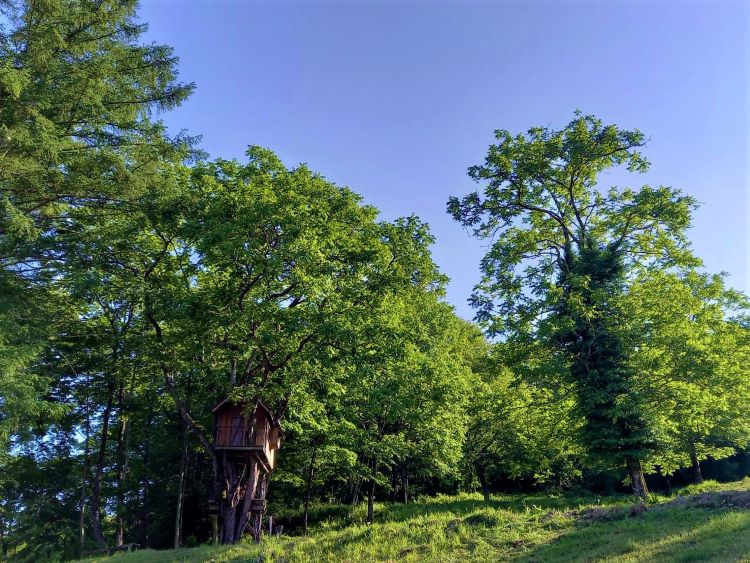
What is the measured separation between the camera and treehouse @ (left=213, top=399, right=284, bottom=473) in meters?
16.4

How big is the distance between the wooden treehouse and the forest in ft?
0.50

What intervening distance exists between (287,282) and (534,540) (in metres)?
10.3

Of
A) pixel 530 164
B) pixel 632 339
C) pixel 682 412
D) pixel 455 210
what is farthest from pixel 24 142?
pixel 682 412

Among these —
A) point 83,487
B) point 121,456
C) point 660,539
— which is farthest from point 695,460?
point 83,487

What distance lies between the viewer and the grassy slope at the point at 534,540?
8.99 meters

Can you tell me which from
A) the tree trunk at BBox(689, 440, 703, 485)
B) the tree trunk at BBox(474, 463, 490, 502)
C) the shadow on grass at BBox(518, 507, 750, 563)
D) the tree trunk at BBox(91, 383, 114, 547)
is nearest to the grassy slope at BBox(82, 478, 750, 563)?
the shadow on grass at BBox(518, 507, 750, 563)

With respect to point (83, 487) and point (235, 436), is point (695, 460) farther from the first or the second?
point (83, 487)

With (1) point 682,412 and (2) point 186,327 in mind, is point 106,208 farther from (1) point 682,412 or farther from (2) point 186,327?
(1) point 682,412

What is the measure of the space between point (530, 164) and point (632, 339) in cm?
709

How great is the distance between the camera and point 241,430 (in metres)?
16.5

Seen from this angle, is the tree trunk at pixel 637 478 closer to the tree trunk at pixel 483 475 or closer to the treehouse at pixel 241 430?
the treehouse at pixel 241 430

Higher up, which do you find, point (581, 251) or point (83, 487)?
point (581, 251)

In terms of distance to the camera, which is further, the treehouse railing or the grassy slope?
the treehouse railing

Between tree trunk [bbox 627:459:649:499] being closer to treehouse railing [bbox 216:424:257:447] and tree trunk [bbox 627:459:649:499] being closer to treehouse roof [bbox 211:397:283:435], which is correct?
treehouse roof [bbox 211:397:283:435]
